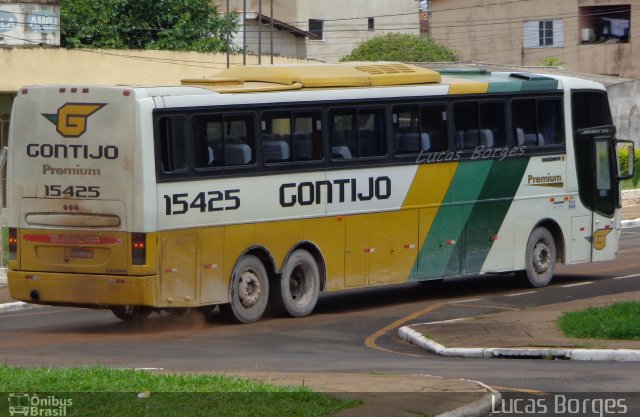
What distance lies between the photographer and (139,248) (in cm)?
1667

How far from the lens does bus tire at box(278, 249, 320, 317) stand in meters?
18.8

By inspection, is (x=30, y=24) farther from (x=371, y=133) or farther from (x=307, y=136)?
(x=307, y=136)

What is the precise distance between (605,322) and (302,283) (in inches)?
194

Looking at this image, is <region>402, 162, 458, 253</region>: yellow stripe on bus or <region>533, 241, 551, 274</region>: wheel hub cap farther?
<region>533, 241, 551, 274</region>: wheel hub cap

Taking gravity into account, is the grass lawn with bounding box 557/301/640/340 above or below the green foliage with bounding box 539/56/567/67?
below

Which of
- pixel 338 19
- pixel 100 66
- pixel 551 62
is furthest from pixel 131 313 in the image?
pixel 338 19

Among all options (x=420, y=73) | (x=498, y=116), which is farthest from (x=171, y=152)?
(x=498, y=116)

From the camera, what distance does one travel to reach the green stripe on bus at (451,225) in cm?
2062

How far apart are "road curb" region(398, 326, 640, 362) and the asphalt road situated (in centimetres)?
23

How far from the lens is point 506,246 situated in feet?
71.8

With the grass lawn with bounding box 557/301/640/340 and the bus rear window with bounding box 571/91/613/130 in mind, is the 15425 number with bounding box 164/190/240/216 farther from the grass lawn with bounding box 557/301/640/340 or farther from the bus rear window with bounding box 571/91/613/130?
the bus rear window with bounding box 571/91/613/130

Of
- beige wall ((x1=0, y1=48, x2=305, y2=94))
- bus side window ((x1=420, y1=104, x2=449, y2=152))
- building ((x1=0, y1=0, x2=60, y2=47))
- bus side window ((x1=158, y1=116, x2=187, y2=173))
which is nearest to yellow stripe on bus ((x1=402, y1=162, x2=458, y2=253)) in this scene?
bus side window ((x1=420, y1=104, x2=449, y2=152))

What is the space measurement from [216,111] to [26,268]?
127 inches

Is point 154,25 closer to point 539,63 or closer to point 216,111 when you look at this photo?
point 539,63
